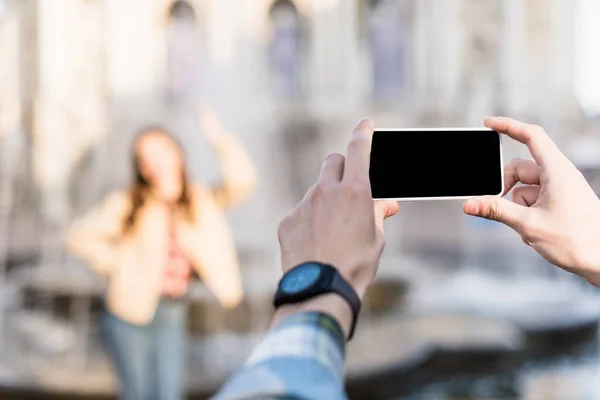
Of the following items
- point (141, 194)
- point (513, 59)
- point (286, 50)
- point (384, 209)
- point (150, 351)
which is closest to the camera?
point (384, 209)

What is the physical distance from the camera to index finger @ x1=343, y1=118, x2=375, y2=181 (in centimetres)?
62

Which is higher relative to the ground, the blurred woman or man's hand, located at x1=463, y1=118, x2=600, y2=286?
man's hand, located at x1=463, y1=118, x2=600, y2=286

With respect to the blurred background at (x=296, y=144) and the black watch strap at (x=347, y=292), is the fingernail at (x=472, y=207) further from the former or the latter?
the blurred background at (x=296, y=144)

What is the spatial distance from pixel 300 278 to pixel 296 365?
10cm

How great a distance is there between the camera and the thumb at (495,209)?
842 mm

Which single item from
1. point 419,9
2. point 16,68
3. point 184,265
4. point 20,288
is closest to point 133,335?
point 184,265

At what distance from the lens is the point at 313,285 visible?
559mm

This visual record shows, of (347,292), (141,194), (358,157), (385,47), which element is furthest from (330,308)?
(385,47)

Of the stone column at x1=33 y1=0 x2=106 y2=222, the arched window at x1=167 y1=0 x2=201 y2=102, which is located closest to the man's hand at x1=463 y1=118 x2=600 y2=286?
the arched window at x1=167 y1=0 x2=201 y2=102

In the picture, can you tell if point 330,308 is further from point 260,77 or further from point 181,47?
point 181,47

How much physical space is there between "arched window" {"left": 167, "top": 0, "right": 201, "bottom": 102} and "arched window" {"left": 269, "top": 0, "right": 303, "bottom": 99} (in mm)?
493

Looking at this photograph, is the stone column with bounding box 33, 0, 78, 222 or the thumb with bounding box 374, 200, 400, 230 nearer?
the thumb with bounding box 374, 200, 400, 230

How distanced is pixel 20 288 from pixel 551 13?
12.1 ft

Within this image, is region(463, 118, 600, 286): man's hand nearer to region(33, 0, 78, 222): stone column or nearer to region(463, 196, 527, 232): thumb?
region(463, 196, 527, 232): thumb
